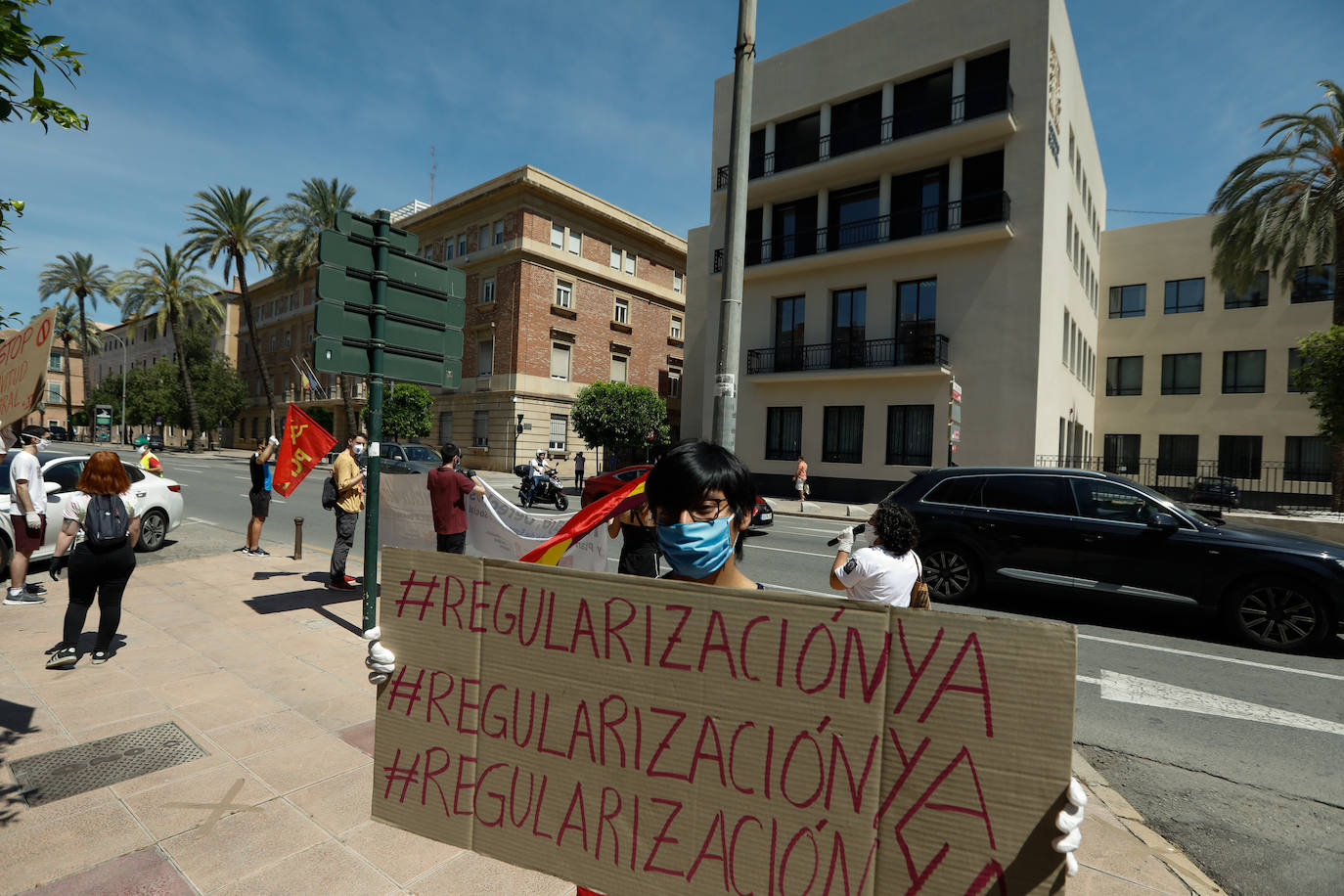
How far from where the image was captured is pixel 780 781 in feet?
5.45

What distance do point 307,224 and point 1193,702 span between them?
43.6 meters

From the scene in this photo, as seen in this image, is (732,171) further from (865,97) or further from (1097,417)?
(1097,417)

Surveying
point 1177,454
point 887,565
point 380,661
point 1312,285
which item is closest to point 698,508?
point 380,661

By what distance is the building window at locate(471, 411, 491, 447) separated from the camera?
3538cm

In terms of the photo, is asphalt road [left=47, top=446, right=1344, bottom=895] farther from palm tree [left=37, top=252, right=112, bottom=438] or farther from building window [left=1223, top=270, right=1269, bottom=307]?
palm tree [left=37, top=252, right=112, bottom=438]

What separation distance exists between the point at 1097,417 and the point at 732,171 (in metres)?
32.3

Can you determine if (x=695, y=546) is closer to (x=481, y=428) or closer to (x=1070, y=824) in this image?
(x=1070, y=824)

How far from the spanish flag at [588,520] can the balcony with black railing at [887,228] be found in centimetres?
2097

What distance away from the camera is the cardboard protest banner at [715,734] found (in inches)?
57.5

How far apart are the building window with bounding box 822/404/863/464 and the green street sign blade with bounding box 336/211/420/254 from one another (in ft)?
64.5

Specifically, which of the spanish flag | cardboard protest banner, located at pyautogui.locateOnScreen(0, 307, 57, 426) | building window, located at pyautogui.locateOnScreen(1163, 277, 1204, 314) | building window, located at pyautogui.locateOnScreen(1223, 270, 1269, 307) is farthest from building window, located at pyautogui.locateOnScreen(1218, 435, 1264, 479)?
cardboard protest banner, located at pyautogui.locateOnScreen(0, 307, 57, 426)

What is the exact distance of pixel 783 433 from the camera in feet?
83.8

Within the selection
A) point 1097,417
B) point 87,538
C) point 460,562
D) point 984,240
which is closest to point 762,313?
point 984,240

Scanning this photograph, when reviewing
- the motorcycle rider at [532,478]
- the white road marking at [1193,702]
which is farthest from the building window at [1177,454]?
the white road marking at [1193,702]
